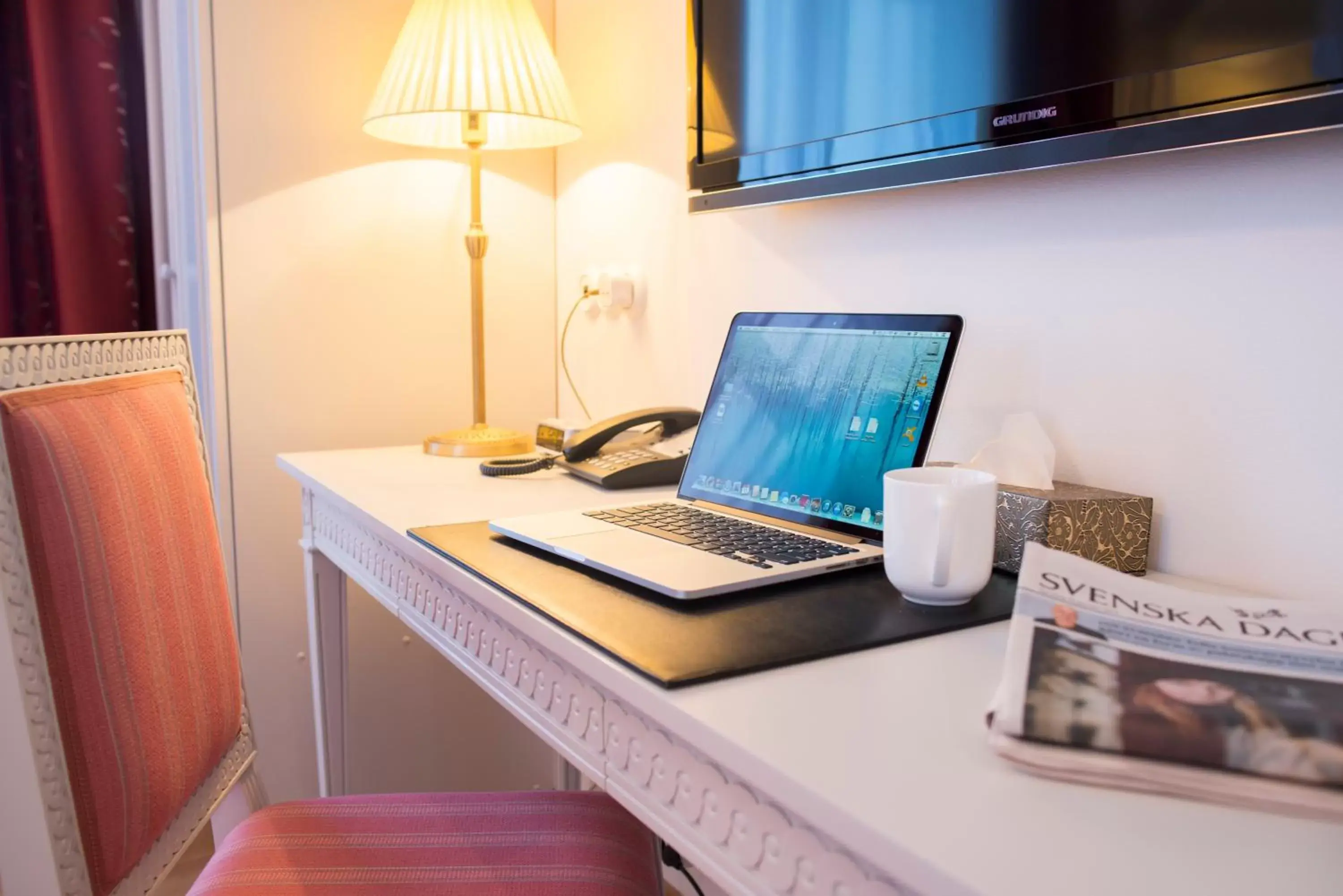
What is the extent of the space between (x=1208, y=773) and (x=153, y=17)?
223 cm

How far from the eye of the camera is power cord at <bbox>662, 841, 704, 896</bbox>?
5.33ft

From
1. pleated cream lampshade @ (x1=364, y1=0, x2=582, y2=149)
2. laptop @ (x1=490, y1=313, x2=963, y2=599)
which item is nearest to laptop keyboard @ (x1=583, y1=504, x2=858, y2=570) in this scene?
laptop @ (x1=490, y1=313, x2=963, y2=599)

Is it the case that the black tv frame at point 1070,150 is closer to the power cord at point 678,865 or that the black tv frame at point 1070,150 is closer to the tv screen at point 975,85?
the tv screen at point 975,85

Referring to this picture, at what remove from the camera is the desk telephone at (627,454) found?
124 centimetres

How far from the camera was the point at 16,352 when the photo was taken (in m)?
0.75

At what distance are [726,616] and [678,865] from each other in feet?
3.77

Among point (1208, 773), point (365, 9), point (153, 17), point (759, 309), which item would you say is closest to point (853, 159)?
point (759, 309)

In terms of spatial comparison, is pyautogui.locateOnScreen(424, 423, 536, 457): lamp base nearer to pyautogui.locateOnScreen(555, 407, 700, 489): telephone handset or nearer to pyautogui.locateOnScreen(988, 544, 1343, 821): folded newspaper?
pyautogui.locateOnScreen(555, 407, 700, 489): telephone handset

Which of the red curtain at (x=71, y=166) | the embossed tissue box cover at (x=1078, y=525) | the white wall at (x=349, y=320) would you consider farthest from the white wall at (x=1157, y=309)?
the red curtain at (x=71, y=166)

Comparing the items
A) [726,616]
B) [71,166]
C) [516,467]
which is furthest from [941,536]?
[71,166]

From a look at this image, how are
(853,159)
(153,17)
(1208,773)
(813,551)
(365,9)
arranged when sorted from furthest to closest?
(153,17)
(365,9)
(853,159)
(813,551)
(1208,773)

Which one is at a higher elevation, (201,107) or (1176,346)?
(201,107)

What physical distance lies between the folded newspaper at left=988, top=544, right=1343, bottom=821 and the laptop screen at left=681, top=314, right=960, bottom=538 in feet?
0.87

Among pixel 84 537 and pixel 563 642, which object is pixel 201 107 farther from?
pixel 563 642
